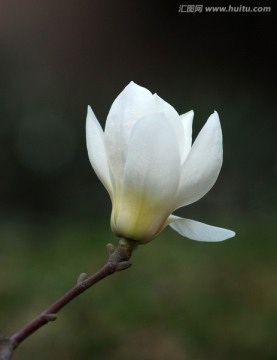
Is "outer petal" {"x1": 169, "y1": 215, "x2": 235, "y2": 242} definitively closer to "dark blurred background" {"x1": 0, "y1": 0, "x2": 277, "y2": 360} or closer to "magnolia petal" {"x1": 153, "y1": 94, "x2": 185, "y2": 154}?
"magnolia petal" {"x1": 153, "y1": 94, "x2": 185, "y2": 154}

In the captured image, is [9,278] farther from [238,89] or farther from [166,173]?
[166,173]

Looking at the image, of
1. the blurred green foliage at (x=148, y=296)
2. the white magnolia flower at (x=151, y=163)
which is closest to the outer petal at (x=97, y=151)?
the white magnolia flower at (x=151, y=163)

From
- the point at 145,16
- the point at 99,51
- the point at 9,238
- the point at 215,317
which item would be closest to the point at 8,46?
the point at 99,51

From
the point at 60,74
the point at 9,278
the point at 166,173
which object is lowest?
the point at 9,278

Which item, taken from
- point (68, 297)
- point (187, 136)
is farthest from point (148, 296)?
point (68, 297)

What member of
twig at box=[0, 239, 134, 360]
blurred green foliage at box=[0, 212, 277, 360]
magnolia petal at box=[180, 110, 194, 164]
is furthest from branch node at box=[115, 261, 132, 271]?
blurred green foliage at box=[0, 212, 277, 360]

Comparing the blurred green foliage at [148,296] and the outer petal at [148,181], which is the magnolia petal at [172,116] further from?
the blurred green foliage at [148,296]

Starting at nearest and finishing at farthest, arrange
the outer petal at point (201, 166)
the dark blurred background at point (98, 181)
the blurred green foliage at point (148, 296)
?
the outer petal at point (201, 166)
the blurred green foliage at point (148, 296)
the dark blurred background at point (98, 181)
